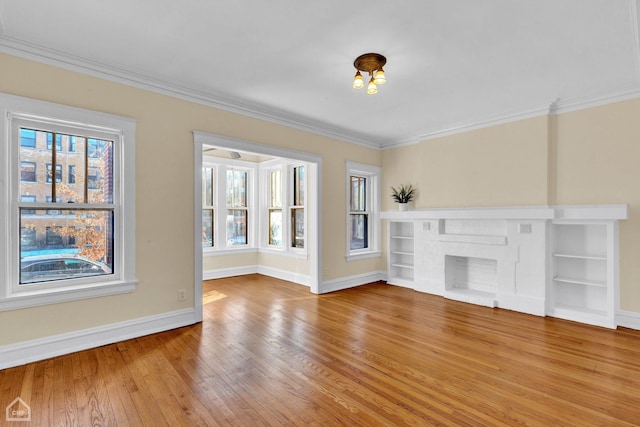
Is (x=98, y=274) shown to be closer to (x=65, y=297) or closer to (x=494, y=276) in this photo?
(x=65, y=297)

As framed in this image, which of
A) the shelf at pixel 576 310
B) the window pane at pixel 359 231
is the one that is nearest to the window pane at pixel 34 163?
the window pane at pixel 359 231

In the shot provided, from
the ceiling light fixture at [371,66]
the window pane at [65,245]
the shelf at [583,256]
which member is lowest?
the shelf at [583,256]

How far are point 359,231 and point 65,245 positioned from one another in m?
4.58

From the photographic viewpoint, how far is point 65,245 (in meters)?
3.03

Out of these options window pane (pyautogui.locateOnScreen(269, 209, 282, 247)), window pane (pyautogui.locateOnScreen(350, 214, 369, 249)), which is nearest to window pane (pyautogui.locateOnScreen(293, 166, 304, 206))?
window pane (pyautogui.locateOnScreen(269, 209, 282, 247))

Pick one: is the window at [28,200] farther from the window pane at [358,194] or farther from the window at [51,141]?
the window pane at [358,194]

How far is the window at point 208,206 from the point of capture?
21.1 ft

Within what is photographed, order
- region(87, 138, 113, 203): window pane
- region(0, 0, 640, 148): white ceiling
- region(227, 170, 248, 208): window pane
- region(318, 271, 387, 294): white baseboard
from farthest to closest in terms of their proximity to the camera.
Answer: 1. region(227, 170, 248, 208): window pane
2. region(318, 271, 387, 294): white baseboard
3. region(87, 138, 113, 203): window pane
4. region(0, 0, 640, 148): white ceiling

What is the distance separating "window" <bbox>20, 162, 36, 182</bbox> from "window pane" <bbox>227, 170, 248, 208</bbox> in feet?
12.9

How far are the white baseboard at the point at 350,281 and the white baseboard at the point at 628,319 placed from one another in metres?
3.42

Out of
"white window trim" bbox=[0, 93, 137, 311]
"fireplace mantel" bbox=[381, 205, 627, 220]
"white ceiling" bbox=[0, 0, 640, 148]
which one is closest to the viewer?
"white ceiling" bbox=[0, 0, 640, 148]

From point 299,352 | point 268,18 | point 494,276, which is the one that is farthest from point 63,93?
point 494,276

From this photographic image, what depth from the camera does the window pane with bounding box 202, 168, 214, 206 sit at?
6.45 meters

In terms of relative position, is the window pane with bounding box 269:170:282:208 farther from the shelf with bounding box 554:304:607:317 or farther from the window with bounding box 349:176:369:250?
the shelf with bounding box 554:304:607:317
